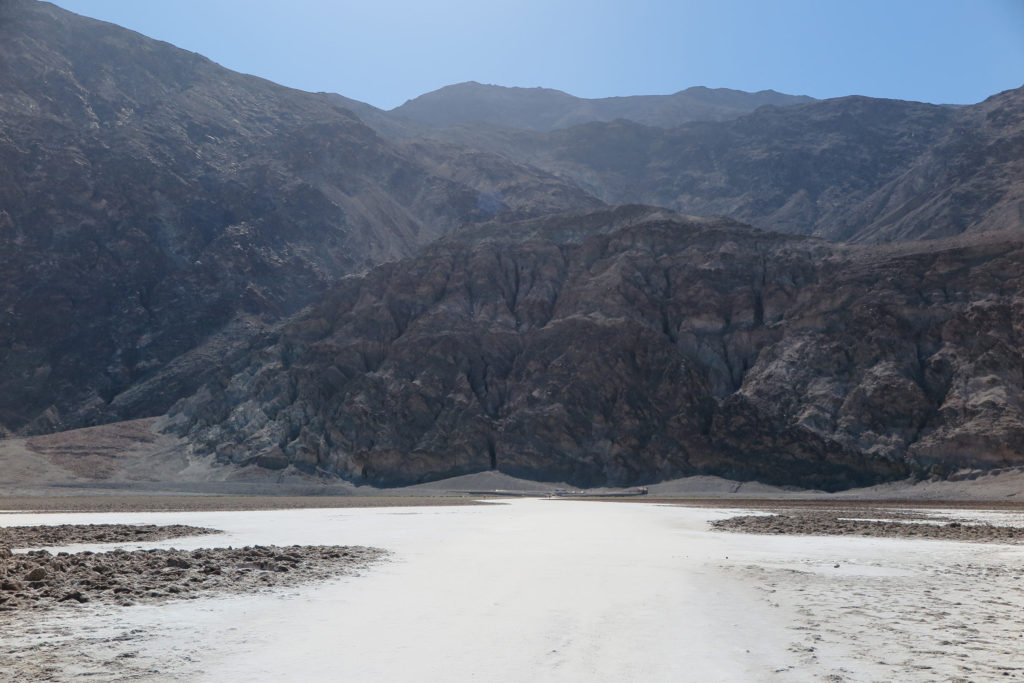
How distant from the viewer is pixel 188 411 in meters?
91.6

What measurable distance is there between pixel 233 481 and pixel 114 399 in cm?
3118

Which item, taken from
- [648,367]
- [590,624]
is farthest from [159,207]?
[590,624]

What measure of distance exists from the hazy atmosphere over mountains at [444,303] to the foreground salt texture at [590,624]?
57.2 metres

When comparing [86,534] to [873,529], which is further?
[873,529]

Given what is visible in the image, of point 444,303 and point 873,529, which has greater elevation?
point 444,303

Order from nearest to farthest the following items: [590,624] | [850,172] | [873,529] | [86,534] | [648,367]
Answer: [590,624] → [86,534] → [873,529] → [648,367] → [850,172]

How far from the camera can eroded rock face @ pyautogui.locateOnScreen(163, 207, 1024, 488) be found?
2852 inches

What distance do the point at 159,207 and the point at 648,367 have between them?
259ft

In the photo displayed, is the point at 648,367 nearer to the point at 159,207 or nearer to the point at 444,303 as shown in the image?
the point at 444,303

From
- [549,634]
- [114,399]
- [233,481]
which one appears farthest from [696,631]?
[114,399]

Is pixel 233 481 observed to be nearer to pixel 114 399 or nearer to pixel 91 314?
pixel 114 399

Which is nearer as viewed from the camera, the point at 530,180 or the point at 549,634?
the point at 549,634

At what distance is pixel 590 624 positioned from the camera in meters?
11.5

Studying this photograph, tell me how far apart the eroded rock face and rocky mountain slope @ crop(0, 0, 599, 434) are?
1749 centimetres
